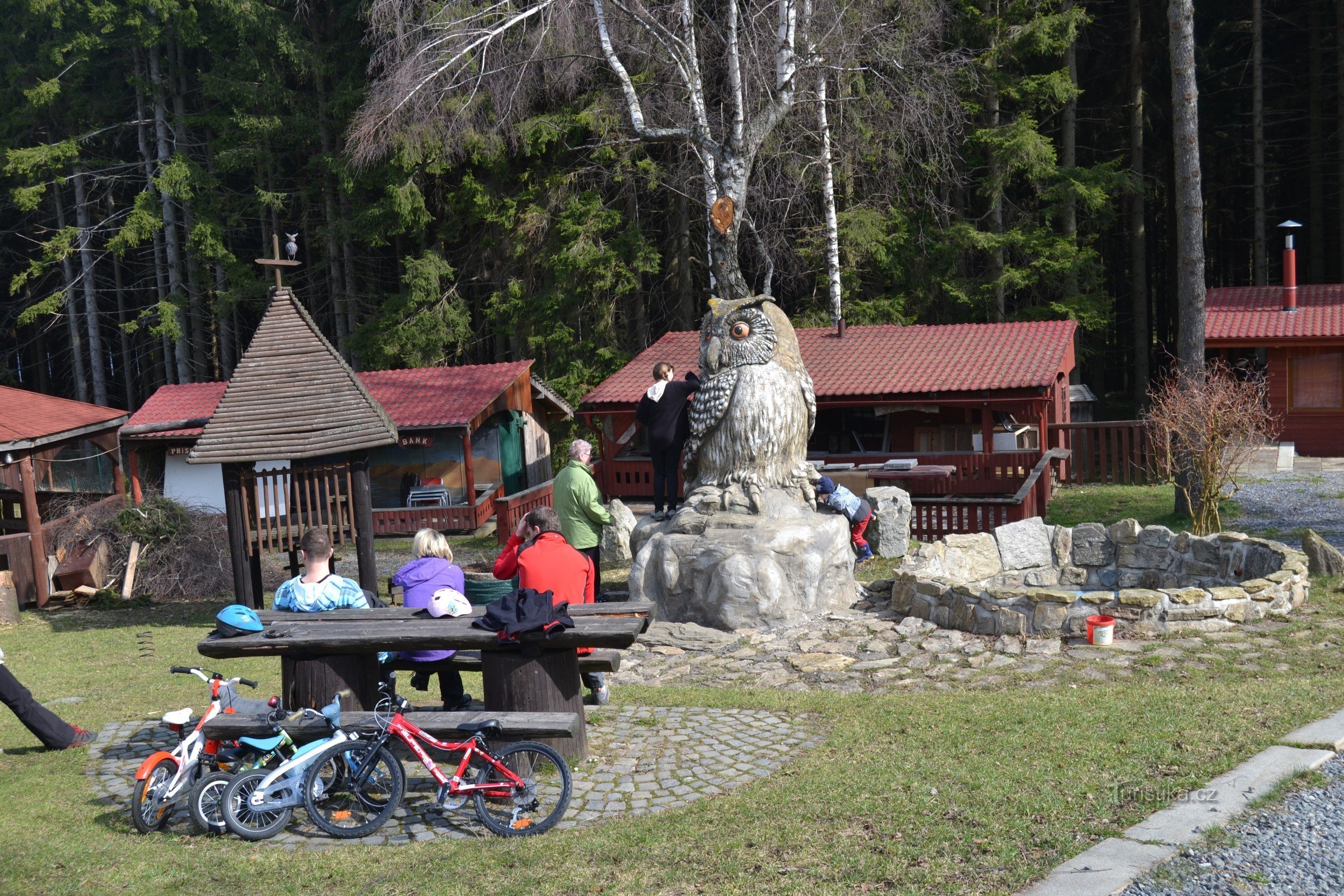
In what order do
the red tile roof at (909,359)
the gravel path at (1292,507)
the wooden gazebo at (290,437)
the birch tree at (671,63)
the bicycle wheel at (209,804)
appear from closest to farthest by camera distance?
the bicycle wheel at (209,804) → the wooden gazebo at (290,437) → the gravel path at (1292,507) → the birch tree at (671,63) → the red tile roof at (909,359)

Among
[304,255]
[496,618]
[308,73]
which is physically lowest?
[496,618]

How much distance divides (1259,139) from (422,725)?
85.2 ft

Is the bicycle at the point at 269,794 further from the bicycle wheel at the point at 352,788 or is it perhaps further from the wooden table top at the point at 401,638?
the wooden table top at the point at 401,638

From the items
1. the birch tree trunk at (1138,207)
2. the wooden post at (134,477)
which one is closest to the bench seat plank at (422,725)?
the wooden post at (134,477)

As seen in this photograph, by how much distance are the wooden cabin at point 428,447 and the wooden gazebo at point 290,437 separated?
24.1 ft

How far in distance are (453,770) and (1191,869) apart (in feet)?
11.3

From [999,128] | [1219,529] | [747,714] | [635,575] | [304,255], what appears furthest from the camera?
[304,255]

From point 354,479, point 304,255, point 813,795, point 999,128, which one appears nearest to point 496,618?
point 813,795

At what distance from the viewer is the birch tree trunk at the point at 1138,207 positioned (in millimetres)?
24484

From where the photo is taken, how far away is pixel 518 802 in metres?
4.89

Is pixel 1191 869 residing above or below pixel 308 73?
below

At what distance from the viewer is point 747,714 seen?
6805 mm

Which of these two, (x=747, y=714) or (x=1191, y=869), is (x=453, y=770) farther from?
(x=1191, y=869)

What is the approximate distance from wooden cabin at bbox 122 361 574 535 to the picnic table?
13.3 metres
